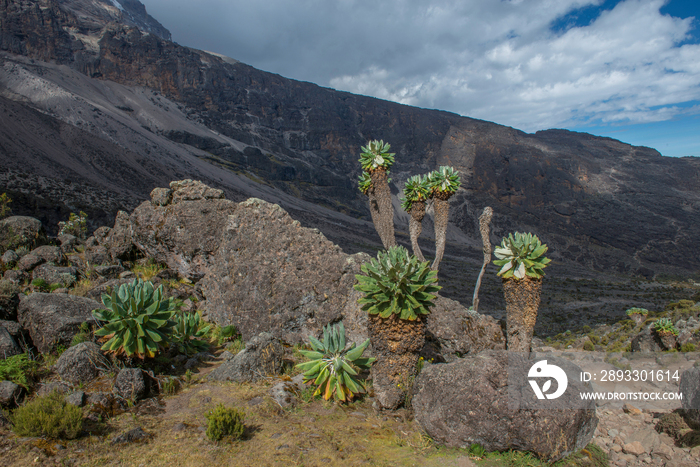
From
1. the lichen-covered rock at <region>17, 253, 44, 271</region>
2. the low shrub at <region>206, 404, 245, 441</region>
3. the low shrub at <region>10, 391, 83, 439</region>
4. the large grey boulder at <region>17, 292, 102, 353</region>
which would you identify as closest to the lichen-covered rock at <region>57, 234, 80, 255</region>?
the lichen-covered rock at <region>17, 253, 44, 271</region>

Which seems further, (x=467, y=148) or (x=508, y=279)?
(x=467, y=148)

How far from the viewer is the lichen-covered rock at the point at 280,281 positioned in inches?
275

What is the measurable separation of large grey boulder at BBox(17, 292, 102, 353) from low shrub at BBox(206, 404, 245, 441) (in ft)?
10.8

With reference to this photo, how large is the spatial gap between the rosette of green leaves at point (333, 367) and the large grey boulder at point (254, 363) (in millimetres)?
843

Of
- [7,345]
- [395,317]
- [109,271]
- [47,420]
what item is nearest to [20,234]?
[109,271]

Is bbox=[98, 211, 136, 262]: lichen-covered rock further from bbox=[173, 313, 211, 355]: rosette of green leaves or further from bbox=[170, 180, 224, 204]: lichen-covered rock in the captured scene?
bbox=[173, 313, 211, 355]: rosette of green leaves

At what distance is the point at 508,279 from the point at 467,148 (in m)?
138

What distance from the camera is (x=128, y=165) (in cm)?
7062

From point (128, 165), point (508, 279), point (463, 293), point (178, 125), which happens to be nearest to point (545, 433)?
point (508, 279)

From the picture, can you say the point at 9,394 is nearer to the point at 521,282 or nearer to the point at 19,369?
the point at 19,369

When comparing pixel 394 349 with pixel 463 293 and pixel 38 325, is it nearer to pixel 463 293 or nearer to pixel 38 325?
pixel 38 325

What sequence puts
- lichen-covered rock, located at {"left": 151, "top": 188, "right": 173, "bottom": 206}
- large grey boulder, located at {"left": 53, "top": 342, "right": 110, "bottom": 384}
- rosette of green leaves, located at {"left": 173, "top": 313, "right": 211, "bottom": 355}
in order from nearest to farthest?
large grey boulder, located at {"left": 53, "top": 342, "right": 110, "bottom": 384} < rosette of green leaves, located at {"left": 173, "top": 313, "right": 211, "bottom": 355} < lichen-covered rock, located at {"left": 151, "top": 188, "right": 173, "bottom": 206}

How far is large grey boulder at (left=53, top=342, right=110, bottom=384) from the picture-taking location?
4.86 metres

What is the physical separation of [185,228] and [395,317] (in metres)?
6.21
